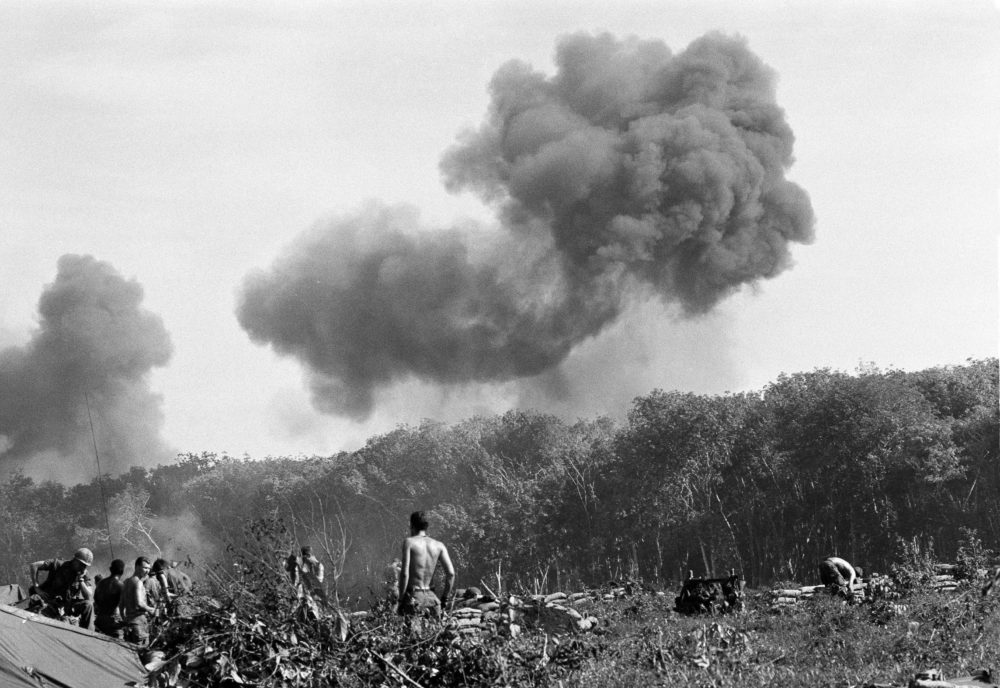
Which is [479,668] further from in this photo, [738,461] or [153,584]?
[738,461]

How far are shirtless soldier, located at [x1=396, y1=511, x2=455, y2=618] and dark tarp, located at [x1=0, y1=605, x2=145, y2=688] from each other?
7.44 feet

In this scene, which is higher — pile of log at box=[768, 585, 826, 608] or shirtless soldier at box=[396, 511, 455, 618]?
shirtless soldier at box=[396, 511, 455, 618]

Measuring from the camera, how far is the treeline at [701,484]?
32.5 metres

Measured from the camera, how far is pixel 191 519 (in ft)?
196

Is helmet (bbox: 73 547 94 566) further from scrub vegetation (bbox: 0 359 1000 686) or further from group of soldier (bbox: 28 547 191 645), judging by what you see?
scrub vegetation (bbox: 0 359 1000 686)

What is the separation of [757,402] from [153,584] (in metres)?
28.0

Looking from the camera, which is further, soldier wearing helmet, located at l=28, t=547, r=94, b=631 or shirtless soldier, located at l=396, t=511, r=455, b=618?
soldier wearing helmet, located at l=28, t=547, r=94, b=631

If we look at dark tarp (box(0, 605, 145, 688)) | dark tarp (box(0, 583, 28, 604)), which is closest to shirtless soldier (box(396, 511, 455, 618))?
dark tarp (box(0, 605, 145, 688))

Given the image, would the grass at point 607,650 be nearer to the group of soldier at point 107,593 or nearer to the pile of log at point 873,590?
the pile of log at point 873,590

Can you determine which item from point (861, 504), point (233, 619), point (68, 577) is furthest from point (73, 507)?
point (233, 619)

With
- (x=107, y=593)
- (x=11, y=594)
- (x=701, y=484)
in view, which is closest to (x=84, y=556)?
(x=107, y=593)

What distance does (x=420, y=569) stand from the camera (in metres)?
9.77

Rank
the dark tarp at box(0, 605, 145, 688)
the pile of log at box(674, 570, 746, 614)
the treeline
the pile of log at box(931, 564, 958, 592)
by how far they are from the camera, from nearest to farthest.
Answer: the dark tarp at box(0, 605, 145, 688) → the pile of log at box(674, 570, 746, 614) → the pile of log at box(931, 564, 958, 592) → the treeline

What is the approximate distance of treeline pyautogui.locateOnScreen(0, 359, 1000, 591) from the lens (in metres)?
32.5
